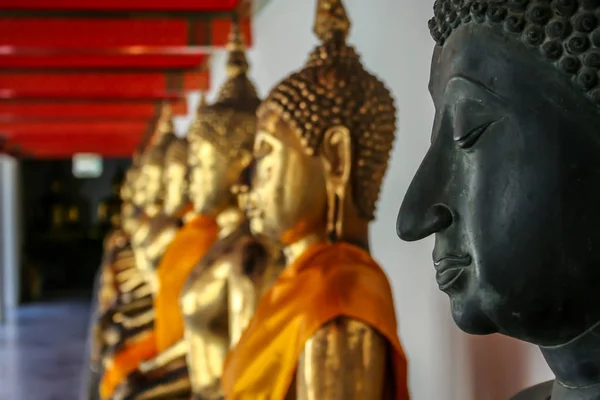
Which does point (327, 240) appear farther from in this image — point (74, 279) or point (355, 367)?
point (74, 279)

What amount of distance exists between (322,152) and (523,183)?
84 cm

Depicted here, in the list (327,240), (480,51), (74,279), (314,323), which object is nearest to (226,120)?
(327,240)

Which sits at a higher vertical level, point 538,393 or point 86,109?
point 86,109

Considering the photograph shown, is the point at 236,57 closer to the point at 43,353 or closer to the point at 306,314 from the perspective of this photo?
the point at 306,314

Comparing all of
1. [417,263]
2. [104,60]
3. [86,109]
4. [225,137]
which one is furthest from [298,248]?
[86,109]

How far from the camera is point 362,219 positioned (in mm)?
1550

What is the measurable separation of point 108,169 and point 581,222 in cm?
1423

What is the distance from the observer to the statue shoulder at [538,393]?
85 cm

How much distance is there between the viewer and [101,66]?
4.83 metres

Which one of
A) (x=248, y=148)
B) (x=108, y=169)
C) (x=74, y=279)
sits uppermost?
(x=248, y=148)

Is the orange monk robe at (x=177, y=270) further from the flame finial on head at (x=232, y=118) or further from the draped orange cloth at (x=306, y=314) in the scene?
the draped orange cloth at (x=306, y=314)

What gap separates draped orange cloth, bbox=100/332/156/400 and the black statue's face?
78.1 inches

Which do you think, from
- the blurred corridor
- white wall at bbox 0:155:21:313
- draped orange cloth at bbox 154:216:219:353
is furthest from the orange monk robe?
white wall at bbox 0:155:21:313

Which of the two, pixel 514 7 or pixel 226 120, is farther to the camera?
pixel 226 120
